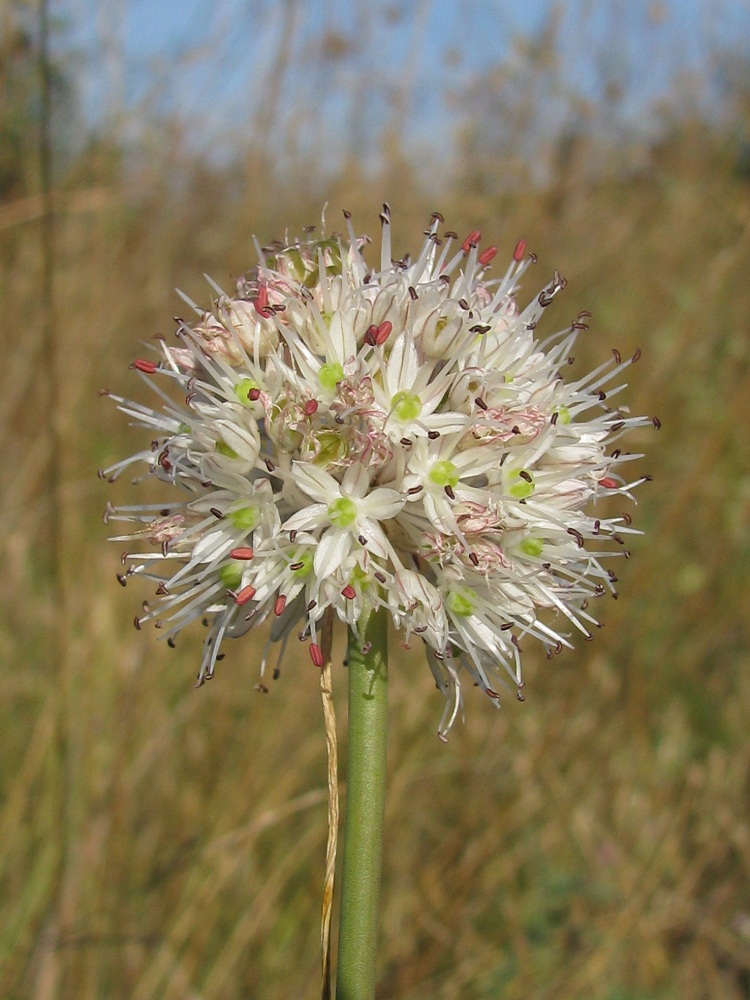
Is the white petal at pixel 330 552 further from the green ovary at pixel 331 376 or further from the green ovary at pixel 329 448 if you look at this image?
the green ovary at pixel 331 376

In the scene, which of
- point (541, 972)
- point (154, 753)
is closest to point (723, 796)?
point (541, 972)

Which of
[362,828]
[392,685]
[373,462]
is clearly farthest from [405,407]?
[392,685]

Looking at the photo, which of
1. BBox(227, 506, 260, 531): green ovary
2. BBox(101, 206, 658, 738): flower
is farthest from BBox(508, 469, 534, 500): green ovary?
BBox(227, 506, 260, 531): green ovary

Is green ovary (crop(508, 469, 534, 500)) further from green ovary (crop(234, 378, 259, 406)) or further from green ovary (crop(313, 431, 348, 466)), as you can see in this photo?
green ovary (crop(234, 378, 259, 406))

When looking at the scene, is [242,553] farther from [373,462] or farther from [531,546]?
[531,546]

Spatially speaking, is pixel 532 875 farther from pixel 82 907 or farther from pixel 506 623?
pixel 506 623

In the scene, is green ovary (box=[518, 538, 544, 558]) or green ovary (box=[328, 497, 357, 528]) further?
green ovary (box=[518, 538, 544, 558])
